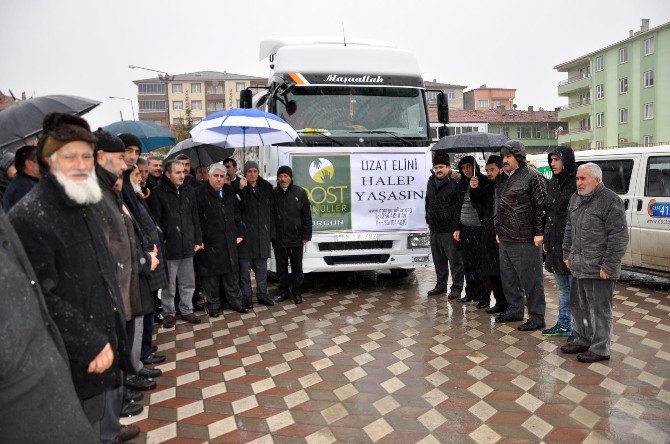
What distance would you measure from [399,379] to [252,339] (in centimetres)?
189

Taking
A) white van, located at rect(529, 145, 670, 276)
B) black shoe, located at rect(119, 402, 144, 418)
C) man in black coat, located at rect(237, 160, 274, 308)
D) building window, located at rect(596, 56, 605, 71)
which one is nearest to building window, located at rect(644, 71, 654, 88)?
building window, located at rect(596, 56, 605, 71)

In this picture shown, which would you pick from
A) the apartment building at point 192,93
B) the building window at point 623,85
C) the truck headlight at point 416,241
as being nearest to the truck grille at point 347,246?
the truck headlight at point 416,241

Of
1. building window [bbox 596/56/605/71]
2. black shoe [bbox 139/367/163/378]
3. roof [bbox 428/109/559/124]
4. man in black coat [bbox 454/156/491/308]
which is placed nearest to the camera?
black shoe [bbox 139/367/163/378]

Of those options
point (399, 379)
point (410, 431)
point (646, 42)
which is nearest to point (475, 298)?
point (399, 379)

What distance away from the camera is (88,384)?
2188mm

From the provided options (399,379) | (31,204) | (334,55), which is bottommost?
(399,379)

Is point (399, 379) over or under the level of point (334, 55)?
under

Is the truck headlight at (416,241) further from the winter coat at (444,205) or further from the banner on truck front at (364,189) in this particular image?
the winter coat at (444,205)

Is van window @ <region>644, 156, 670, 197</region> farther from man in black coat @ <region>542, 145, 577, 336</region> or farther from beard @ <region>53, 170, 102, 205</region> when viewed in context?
beard @ <region>53, 170, 102, 205</region>

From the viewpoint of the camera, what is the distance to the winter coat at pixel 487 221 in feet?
20.3

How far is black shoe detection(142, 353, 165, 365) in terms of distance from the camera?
4719 mm

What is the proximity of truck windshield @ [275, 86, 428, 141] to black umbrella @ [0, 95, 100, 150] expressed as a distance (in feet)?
10.5

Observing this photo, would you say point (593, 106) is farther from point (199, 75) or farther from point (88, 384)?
point (199, 75)

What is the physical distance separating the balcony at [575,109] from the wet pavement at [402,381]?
46.6 m
